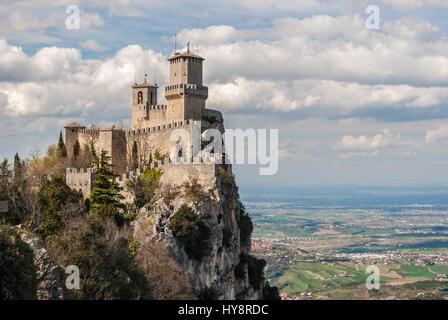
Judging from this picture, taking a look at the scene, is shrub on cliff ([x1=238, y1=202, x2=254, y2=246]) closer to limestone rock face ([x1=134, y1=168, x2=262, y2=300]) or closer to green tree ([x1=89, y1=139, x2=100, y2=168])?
limestone rock face ([x1=134, y1=168, x2=262, y2=300])

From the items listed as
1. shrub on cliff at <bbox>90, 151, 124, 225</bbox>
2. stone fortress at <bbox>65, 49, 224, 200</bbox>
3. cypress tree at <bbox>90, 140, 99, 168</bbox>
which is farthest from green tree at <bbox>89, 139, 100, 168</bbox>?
shrub on cliff at <bbox>90, 151, 124, 225</bbox>

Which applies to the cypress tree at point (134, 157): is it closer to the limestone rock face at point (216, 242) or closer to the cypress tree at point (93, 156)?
the cypress tree at point (93, 156)

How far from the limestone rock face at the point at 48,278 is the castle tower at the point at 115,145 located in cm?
2675

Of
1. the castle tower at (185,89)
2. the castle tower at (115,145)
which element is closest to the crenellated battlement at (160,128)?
the castle tower at (115,145)

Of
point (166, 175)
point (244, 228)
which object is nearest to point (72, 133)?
point (166, 175)

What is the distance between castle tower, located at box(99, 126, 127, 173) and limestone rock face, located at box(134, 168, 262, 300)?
12400 mm

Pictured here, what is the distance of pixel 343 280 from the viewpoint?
103062mm

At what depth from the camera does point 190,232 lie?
4125 centimetres

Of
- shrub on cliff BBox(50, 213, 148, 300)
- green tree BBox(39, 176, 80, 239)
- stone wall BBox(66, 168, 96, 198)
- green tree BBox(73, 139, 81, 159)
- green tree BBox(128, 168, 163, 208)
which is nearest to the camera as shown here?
shrub on cliff BBox(50, 213, 148, 300)

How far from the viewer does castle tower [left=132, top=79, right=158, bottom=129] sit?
58031mm

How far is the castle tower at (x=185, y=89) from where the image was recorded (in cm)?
5441

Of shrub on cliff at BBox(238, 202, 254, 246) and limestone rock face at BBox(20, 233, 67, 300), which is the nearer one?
limestone rock face at BBox(20, 233, 67, 300)
